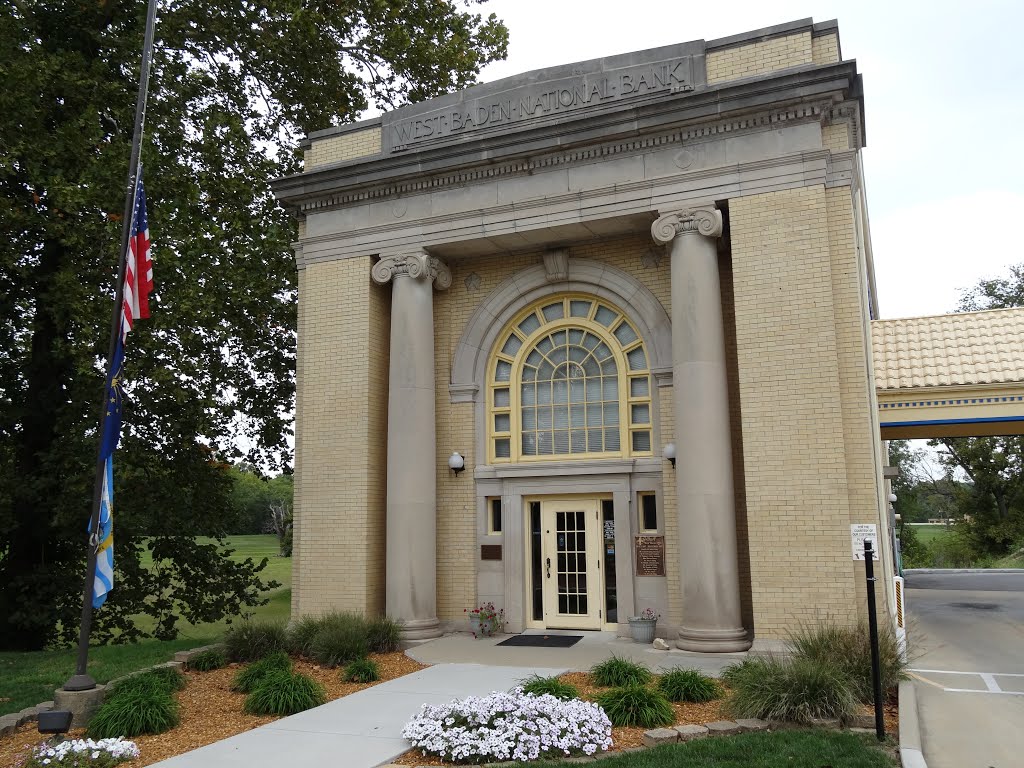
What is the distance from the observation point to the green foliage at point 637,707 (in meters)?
8.25

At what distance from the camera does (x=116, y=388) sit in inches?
A: 374

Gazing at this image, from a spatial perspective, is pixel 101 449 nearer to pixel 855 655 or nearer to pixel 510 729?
pixel 510 729

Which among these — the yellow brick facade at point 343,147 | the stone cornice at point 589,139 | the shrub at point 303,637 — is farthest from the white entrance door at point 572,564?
the yellow brick facade at point 343,147

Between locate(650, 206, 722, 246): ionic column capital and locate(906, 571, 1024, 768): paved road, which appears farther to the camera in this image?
locate(650, 206, 722, 246): ionic column capital

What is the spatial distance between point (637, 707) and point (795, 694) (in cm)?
157

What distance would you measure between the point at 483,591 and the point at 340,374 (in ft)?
15.6

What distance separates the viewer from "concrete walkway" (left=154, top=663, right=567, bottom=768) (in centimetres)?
739

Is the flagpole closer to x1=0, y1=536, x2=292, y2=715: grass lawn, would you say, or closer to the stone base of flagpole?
the stone base of flagpole

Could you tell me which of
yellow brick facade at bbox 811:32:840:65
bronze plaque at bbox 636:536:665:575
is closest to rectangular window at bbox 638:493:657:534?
bronze plaque at bbox 636:536:665:575

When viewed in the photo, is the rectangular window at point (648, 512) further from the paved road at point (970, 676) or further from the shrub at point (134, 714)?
the shrub at point (134, 714)

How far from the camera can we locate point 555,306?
15461mm

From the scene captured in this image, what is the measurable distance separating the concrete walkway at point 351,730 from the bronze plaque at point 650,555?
311cm

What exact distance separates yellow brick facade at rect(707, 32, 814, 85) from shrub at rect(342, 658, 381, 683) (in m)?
10.4

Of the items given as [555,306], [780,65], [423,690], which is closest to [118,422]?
[423,690]
